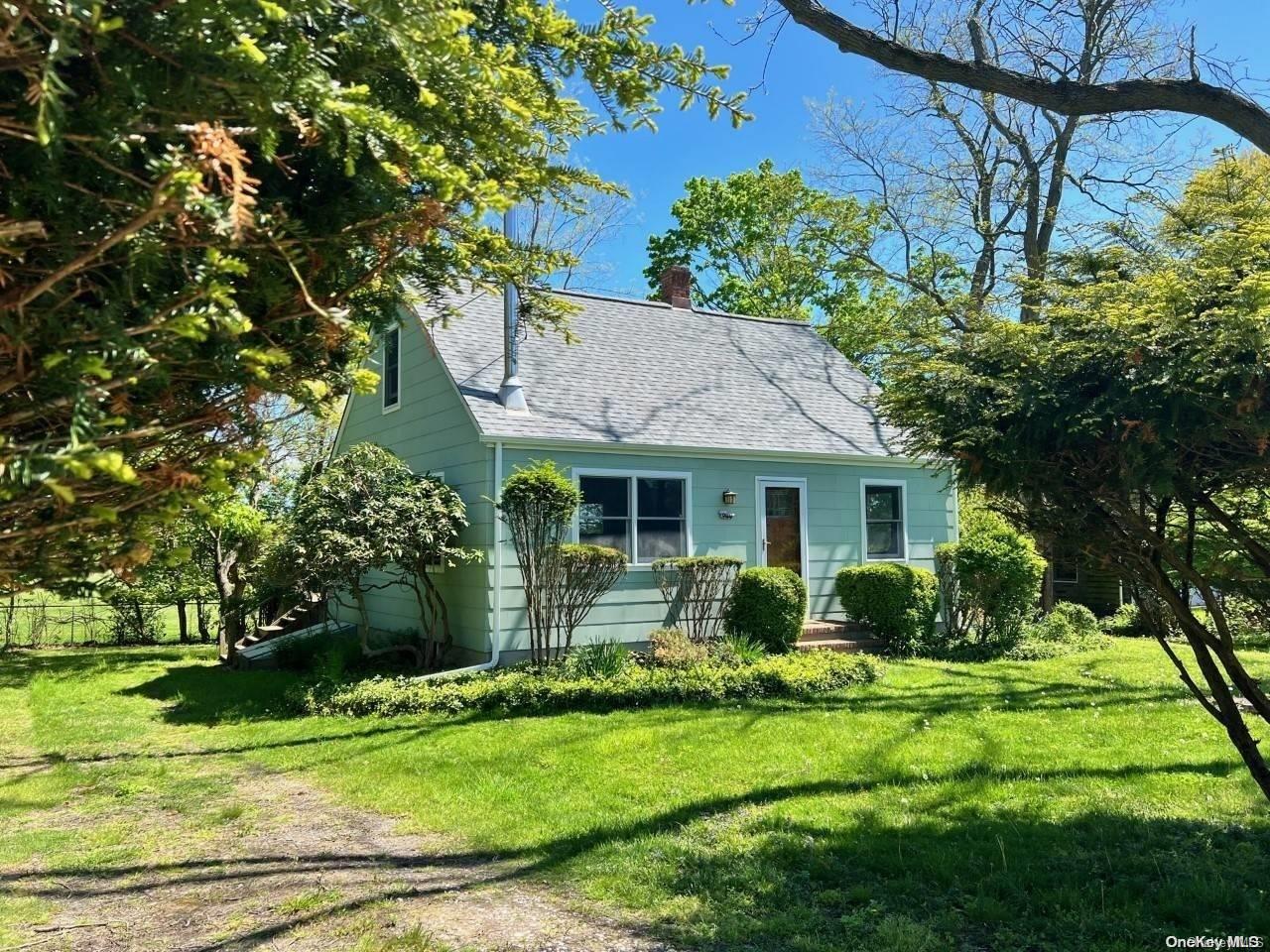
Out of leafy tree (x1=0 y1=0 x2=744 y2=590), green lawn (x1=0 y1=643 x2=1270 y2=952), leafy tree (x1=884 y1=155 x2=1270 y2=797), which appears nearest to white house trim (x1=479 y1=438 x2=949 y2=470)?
green lawn (x1=0 y1=643 x2=1270 y2=952)

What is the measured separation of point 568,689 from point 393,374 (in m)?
6.91

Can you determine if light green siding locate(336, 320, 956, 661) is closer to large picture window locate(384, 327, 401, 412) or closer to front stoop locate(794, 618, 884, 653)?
large picture window locate(384, 327, 401, 412)

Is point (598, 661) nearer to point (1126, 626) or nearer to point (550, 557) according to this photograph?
point (550, 557)

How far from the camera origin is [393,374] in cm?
1344

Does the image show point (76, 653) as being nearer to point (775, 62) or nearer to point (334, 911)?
point (334, 911)

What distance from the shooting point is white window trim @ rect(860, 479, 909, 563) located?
527 inches

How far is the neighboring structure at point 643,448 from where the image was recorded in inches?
430

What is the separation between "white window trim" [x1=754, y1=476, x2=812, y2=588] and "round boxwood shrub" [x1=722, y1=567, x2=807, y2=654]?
0.90 metres

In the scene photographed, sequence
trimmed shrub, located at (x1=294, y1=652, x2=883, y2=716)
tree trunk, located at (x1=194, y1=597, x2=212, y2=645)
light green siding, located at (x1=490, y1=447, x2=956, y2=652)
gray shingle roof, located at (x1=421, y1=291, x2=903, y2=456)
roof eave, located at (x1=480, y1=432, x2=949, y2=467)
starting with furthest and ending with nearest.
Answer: tree trunk, located at (x1=194, y1=597, x2=212, y2=645) < gray shingle roof, located at (x1=421, y1=291, x2=903, y2=456) < light green siding, located at (x1=490, y1=447, x2=956, y2=652) < roof eave, located at (x1=480, y1=432, x2=949, y2=467) < trimmed shrub, located at (x1=294, y1=652, x2=883, y2=716)

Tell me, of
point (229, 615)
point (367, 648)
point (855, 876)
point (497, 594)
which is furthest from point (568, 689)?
point (229, 615)

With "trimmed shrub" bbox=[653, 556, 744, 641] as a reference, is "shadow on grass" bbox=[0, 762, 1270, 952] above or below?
below

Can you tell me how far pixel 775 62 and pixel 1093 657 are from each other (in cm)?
1007

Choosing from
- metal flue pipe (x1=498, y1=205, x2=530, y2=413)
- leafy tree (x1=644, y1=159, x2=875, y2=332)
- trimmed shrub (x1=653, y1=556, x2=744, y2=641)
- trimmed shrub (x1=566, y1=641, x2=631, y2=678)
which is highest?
leafy tree (x1=644, y1=159, x2=875, y2=332)

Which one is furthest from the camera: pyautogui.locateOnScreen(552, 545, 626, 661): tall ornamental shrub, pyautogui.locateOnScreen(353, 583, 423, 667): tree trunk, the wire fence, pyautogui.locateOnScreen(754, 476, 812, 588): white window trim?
the wire fence
